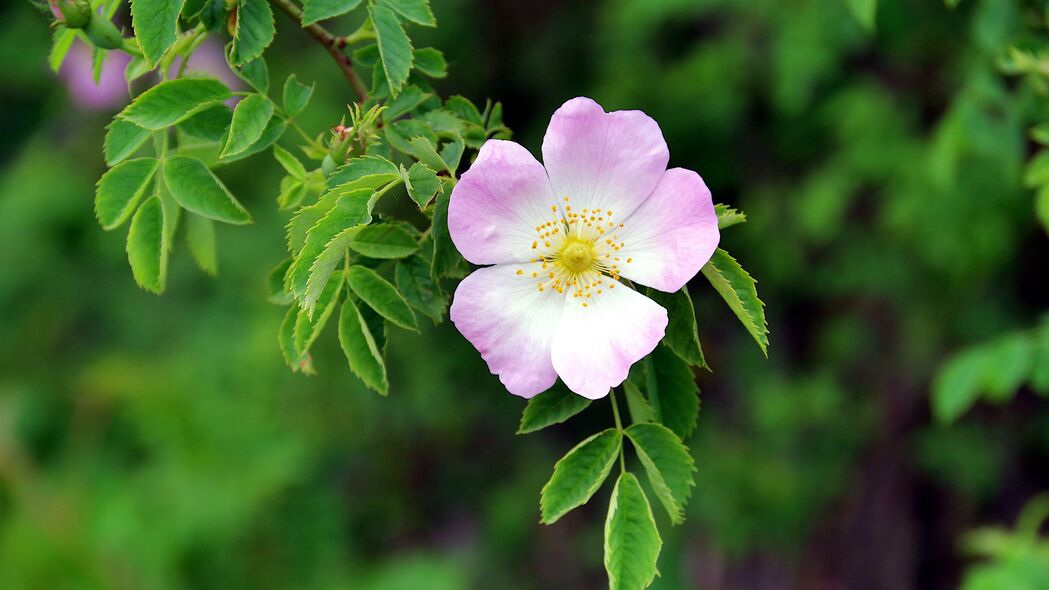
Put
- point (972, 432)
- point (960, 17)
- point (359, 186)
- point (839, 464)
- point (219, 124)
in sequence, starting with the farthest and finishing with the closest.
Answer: point (839, 464) < point (972, 432) < point (960, 17) < point (219, 124) < point (359, 186)

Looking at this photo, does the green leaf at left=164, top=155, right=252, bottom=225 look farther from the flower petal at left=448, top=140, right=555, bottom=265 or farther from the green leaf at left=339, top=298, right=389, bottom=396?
the flower petal at left=448, top=140, right=555, bottom=265

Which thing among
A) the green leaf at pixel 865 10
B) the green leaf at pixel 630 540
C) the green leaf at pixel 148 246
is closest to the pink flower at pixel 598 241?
the green leaf at pixel 630 540

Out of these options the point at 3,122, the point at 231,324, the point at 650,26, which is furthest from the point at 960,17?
the point at 3,122

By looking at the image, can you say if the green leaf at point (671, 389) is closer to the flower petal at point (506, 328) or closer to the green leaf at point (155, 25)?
the flower petal at point (506, 328)

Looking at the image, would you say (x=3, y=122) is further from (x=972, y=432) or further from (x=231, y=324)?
(x=972, y=432)

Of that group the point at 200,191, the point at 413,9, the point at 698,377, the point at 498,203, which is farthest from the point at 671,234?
the point at 698,377

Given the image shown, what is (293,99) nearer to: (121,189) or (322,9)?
(322,9)
